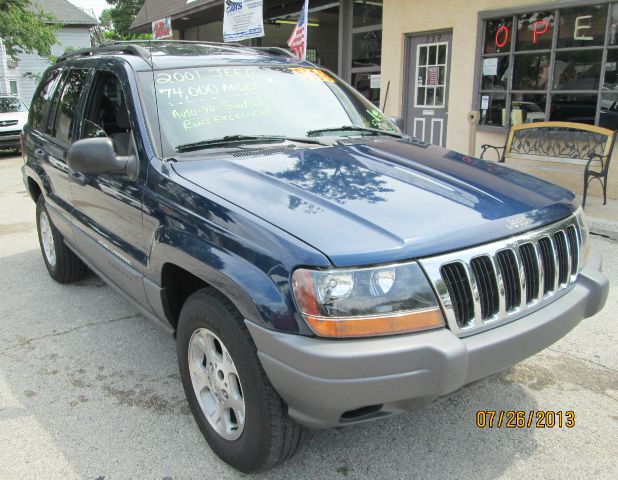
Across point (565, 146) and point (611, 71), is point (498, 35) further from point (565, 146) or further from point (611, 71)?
point (565, 146)

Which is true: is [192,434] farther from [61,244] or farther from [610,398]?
[61,244]

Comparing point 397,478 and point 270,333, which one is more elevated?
point 270,333

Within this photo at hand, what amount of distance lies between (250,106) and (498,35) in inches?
262

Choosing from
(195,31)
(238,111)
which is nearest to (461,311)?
(238,111)

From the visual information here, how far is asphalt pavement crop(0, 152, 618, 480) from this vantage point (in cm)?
253

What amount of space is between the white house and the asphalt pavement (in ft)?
109

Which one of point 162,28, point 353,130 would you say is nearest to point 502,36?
point 353,130

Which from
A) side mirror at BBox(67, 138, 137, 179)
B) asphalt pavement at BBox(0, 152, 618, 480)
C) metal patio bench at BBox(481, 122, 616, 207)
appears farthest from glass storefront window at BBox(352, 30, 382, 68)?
side mirror at BBox(67, 138, 137, 179)

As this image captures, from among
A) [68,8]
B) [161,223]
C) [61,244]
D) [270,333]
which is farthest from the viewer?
[68,8]

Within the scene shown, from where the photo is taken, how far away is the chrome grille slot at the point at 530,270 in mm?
2344

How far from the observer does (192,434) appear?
281cm

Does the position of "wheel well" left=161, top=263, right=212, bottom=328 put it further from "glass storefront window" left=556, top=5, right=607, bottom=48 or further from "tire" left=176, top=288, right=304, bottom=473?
"glass storefront window" left=556, top=5, right=607, bottom=48

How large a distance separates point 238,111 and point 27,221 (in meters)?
5.57

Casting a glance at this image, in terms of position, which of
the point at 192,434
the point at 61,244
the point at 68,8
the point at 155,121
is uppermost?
the point at 68,8
